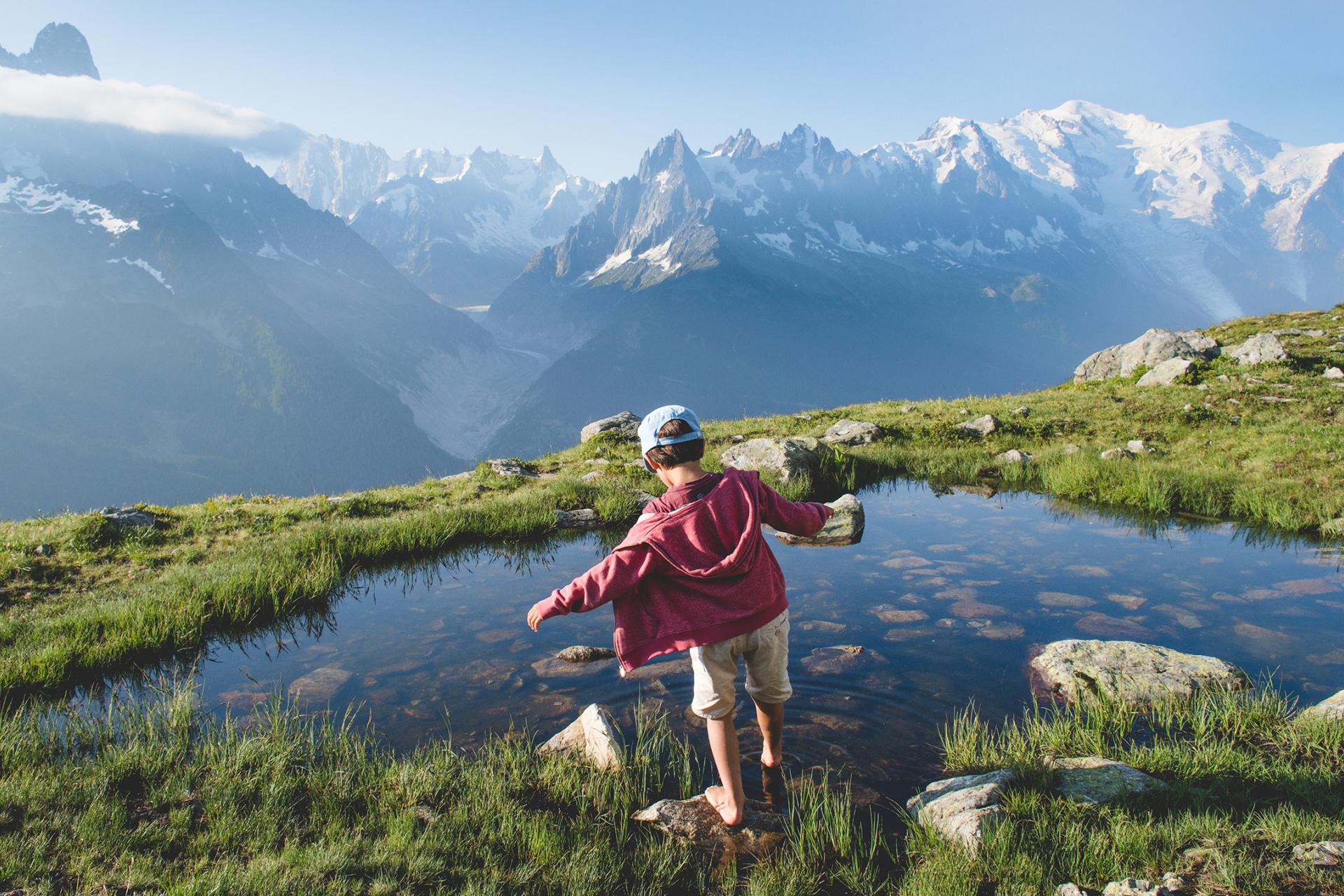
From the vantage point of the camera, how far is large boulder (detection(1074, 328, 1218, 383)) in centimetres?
2458

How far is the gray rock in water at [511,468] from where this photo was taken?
17328mm

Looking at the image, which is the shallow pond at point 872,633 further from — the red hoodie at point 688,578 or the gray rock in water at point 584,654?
the red hoodie at point 688,578

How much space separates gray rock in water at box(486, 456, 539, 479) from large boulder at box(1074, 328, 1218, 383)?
20635 mm

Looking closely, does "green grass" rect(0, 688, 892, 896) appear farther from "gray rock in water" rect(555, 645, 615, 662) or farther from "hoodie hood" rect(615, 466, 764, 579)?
"gray rock in water" rect(555, 645, 615, 662)

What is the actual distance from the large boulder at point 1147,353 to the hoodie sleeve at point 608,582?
25.1 meters

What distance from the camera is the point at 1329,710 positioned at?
546cm

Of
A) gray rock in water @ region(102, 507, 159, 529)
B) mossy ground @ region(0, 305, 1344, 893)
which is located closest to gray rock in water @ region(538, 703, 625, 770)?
mossy ground @ region(0, 305, 1344, 893)

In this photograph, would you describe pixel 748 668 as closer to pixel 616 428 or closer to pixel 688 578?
pixel 688 578

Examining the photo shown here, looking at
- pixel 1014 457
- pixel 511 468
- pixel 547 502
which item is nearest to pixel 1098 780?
pixel 547 502

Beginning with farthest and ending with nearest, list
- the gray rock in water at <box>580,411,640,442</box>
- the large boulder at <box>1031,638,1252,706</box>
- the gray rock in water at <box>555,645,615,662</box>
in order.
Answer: the gray rock in water at <box>580,411,640,442</box> < the gray rock in water at <box>555,645,615,662</box> < the large boulder at <box>1031,638,1252,706</box>

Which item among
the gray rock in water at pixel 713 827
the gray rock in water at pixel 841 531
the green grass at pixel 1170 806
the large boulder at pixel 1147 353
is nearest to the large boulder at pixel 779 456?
the gray rock in water at pixel 841 531

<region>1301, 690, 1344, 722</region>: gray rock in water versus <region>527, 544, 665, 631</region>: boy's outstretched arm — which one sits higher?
<region>527, 544, 665, 631</region>: boy's outstretched arm

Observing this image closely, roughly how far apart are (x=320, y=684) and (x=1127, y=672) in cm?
820

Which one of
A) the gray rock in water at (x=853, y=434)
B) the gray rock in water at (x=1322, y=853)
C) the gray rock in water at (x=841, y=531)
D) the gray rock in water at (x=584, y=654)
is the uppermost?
the gray rock in water at (x=853, y=434)
